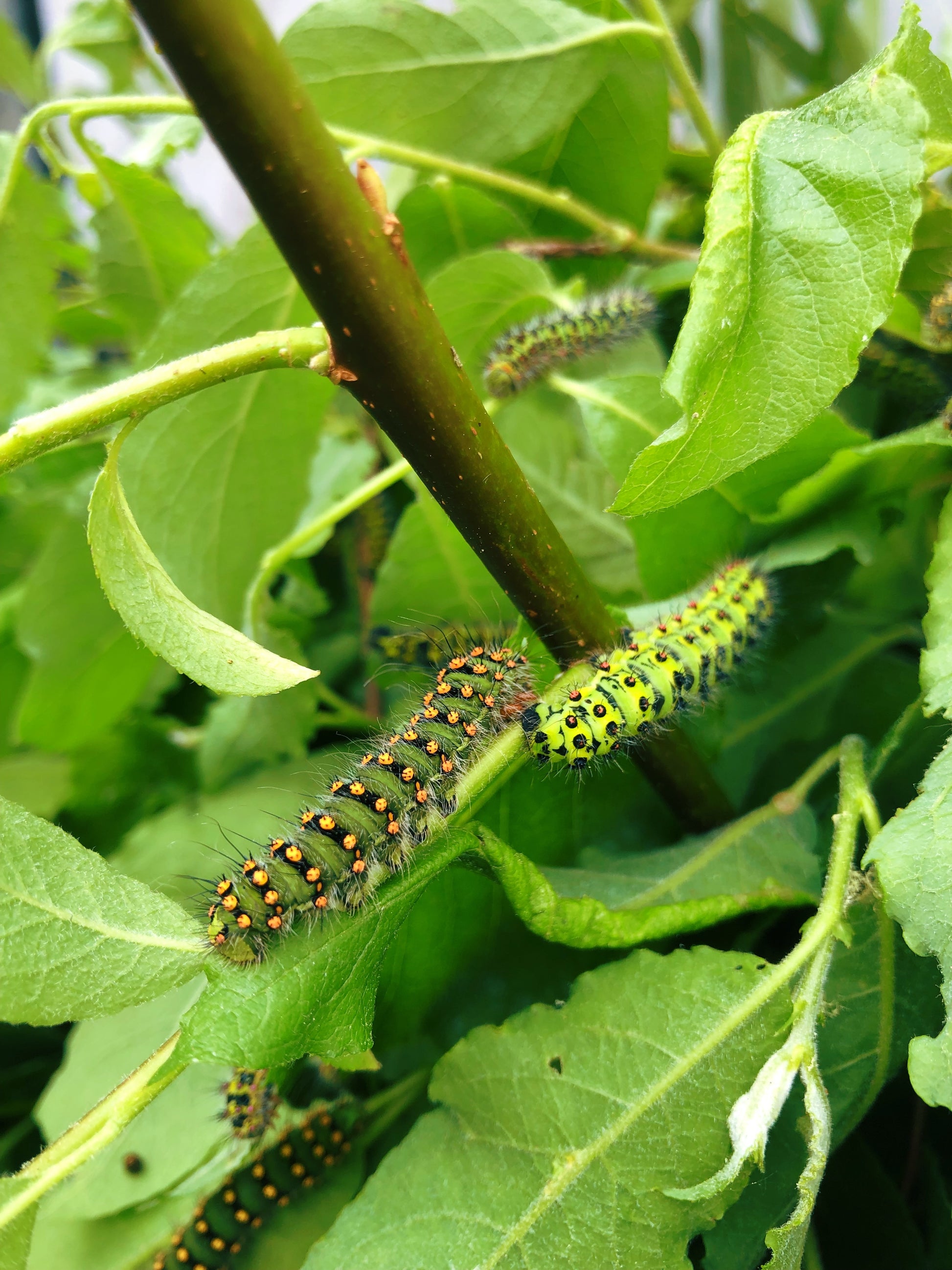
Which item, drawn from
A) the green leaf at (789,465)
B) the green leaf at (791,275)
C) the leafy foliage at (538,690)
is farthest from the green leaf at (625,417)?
the green leaf at (791,275)

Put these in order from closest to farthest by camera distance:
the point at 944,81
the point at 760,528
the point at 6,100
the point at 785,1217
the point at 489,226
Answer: the point at 944,81, the point at 785,1217, the point at 760,528, the point at 489,226, the point at 6,100

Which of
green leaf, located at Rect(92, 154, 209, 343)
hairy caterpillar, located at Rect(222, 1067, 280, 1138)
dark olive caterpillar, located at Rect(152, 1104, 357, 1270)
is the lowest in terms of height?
dark olive caterpillar, located at Rect(152, 1104, 357, 1270)

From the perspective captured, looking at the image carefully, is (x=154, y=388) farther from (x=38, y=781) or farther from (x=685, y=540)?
(x=38, y=781)

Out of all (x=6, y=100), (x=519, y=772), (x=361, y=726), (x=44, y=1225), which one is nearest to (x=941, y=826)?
(x=519, y=772)

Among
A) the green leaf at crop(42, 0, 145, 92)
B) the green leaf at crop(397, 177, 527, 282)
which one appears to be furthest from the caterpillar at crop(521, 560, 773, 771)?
the green leaf at crop(42, 0, 145, 92)

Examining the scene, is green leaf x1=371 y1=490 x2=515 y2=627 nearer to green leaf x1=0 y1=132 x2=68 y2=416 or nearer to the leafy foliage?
the leafy foliage

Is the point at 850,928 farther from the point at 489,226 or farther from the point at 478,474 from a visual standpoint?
the point at 489,226
